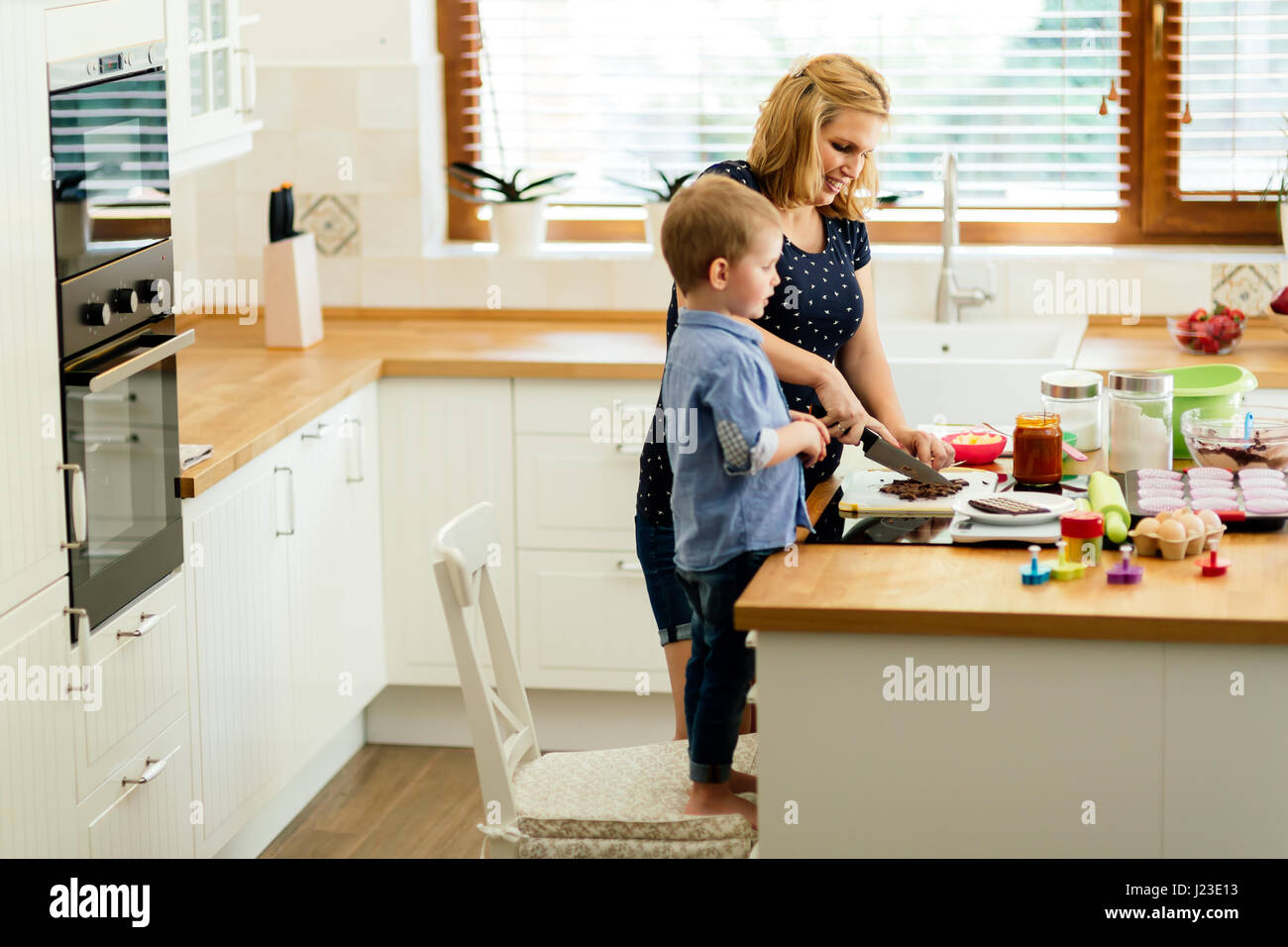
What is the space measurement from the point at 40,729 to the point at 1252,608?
1621 mm

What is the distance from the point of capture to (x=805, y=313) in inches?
95.2

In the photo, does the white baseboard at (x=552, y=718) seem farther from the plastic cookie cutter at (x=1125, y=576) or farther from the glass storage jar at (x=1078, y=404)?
the plastic cookie cutter at (x=1125, y=576)

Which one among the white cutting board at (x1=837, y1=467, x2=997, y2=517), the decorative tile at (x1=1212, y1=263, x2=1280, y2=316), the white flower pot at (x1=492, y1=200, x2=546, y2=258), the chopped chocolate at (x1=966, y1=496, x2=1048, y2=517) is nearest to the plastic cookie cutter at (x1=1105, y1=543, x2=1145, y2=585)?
the chopped chocolate at (x1=966, y1=496, x2=1048, y2=517)

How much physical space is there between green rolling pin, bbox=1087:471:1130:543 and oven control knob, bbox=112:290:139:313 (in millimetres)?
1456

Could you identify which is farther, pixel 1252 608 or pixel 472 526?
pixel 472 526

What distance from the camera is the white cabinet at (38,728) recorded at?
2.23 meters

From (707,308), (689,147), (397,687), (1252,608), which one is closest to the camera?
(1252,608)

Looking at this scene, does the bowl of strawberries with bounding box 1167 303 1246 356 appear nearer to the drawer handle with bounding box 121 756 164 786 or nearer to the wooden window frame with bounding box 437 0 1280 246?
the wooden window frame with bounding box 437 0 1280 246

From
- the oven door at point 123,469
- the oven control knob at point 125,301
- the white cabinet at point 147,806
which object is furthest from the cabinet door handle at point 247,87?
the white cabinet at point 147,806

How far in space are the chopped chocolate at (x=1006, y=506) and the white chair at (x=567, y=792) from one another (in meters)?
0.46
